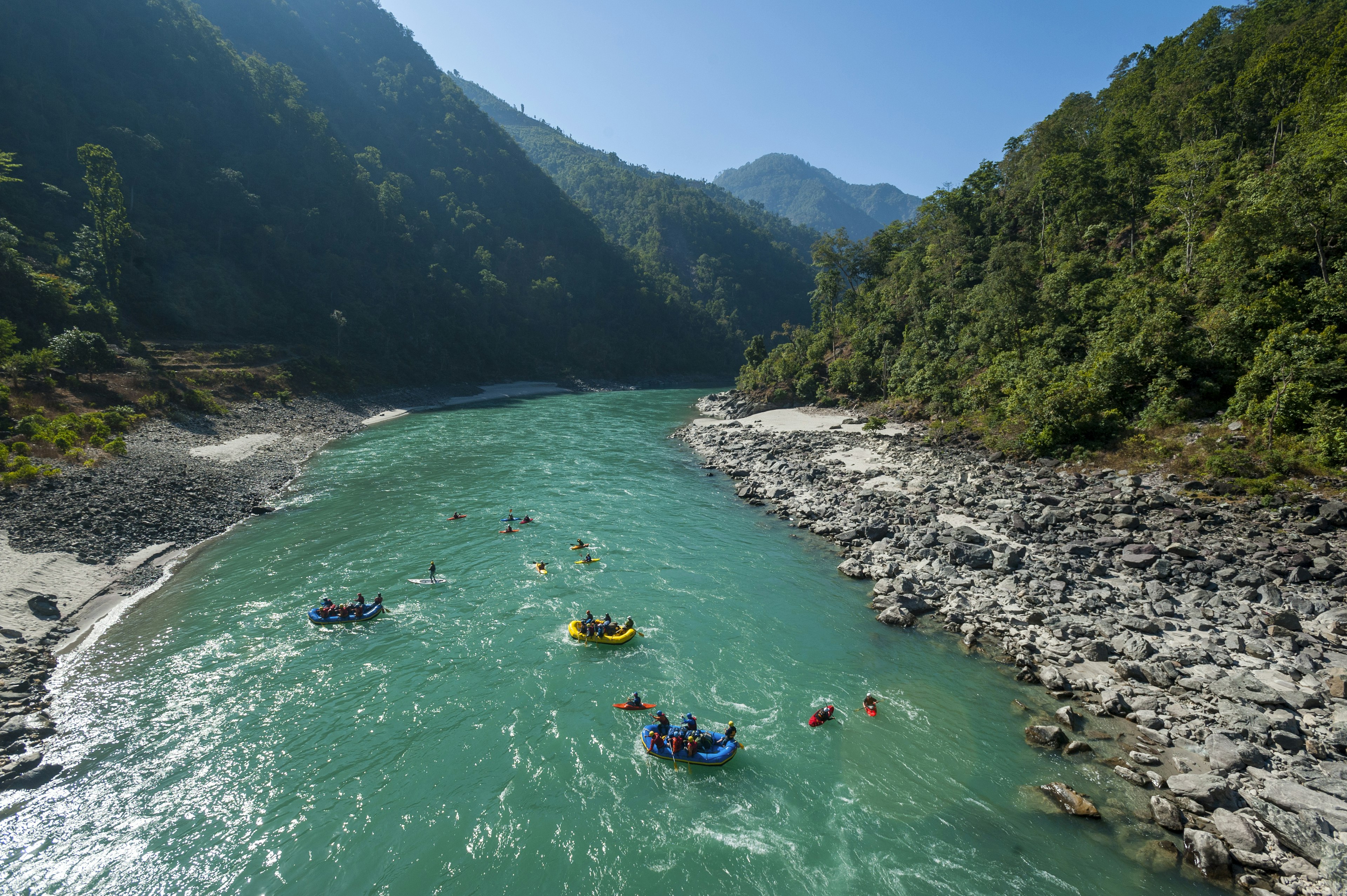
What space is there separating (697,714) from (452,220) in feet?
478

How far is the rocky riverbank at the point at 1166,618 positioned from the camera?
36.6ft

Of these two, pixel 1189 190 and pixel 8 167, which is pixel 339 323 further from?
pixel 1189 190

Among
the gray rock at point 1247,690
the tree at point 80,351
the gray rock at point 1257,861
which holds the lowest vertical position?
the gray rock at point 1257,861

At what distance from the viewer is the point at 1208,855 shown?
1042cm

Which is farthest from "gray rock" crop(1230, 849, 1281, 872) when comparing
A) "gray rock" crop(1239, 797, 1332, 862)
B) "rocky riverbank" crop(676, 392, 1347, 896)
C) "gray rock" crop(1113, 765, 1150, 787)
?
"gray rock" crop(1113, 765, 1150, 787)

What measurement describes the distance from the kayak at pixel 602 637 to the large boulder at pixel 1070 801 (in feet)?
39.3

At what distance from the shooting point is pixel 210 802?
12492mm

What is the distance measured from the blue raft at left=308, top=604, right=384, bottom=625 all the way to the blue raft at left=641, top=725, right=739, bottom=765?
39.8ft

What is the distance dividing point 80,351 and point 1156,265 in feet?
258

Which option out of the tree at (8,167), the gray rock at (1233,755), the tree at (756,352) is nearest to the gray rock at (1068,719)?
the gray rock at (1233,755)

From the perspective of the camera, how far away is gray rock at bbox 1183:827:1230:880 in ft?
33.9

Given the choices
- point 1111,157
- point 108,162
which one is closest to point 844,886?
point 1111,157

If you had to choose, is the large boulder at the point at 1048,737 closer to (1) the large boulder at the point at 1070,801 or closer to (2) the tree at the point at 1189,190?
(1) the large boulder at the point at 1070,801

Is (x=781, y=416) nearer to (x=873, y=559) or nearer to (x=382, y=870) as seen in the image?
(x=873, y=559)
